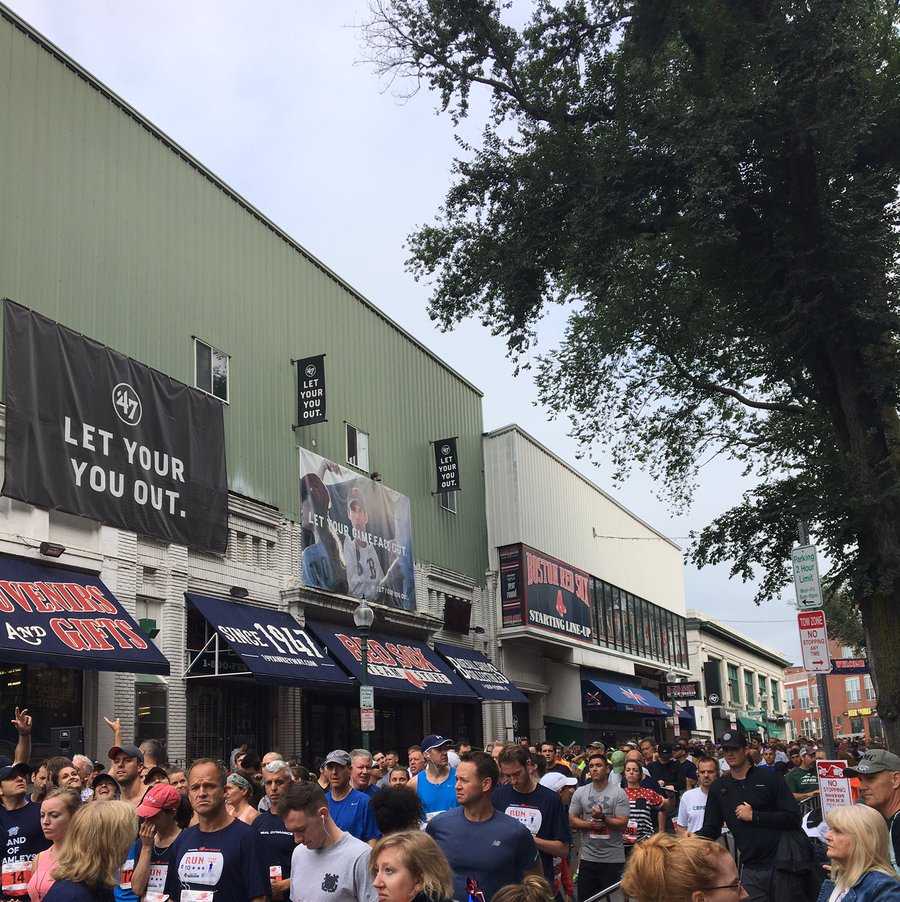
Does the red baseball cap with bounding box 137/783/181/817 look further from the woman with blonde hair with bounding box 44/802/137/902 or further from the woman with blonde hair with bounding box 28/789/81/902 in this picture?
the woman with blonde hair with bounding box 44/802/137/902

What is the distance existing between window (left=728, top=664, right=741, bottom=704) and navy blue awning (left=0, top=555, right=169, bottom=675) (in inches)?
2273

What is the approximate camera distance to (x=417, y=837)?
4312mm

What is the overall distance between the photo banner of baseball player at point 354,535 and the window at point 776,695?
212ft

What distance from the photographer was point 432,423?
3288 cm

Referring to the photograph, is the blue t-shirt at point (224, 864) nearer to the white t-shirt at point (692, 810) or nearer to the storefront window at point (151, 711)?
the white t-shirt at point (692, 810)

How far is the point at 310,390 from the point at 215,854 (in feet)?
65.1

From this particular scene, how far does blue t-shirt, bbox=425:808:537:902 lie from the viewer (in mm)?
6395

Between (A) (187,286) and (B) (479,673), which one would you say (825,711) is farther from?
(B) (479,673)

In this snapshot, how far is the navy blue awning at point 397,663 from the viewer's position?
24.3 metres

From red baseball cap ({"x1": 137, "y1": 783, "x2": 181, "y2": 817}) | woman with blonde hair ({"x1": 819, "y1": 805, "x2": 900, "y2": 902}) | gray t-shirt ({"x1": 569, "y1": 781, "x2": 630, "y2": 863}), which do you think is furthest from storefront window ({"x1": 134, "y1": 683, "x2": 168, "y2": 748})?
woman with blonde hair ({"x1": 819, "y1": 805, "x2": 900, "y2": 902})

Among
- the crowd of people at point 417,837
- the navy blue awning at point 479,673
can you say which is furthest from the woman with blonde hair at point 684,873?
the navy blue awning at point 479,673

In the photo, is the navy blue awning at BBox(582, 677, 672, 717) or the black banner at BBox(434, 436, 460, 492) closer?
the black banner at BBox(434, 436, 460, 492)

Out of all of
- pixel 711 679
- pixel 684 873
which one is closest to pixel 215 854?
pixel 684 873

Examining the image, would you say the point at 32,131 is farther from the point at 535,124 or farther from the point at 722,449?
Answer: the point at 722,449
